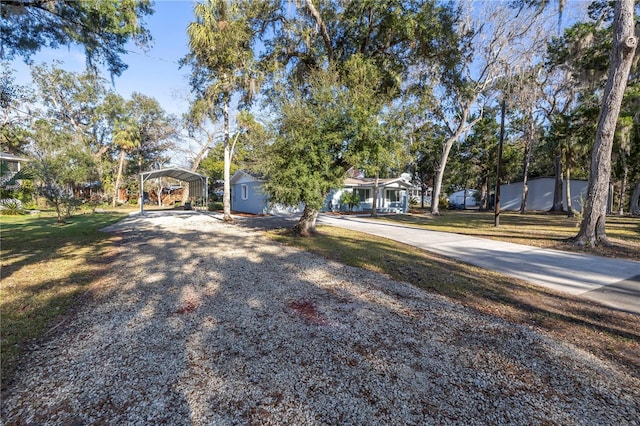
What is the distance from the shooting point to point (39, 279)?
16.7 feet

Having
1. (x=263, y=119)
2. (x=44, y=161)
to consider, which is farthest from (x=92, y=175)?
(x=263, y=119)

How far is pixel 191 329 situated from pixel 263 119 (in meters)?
7.61

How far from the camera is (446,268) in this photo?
6273mm

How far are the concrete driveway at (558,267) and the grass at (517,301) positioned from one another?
1.61 ft

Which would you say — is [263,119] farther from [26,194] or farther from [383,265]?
[26,194]

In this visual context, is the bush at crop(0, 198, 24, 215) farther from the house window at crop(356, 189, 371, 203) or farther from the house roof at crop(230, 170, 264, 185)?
the house window at crop(356, 189, 371, 203)

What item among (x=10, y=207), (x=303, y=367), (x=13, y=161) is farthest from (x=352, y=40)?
(x=13, y=161)

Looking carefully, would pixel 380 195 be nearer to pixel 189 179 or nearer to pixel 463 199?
pixel 189 179

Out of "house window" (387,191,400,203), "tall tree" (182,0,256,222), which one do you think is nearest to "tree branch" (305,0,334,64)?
"tall tree" (182,0,256,222)

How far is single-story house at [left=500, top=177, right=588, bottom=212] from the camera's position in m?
27.9

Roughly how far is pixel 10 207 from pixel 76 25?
1715cm

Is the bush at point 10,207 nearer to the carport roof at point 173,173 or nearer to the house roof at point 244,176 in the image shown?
the carport roof at point 173,173

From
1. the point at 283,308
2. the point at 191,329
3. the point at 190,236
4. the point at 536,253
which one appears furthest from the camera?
the point at 190,236

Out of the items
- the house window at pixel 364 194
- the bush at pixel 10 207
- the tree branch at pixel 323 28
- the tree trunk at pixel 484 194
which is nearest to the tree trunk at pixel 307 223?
the tree branch at pixel 323 28
